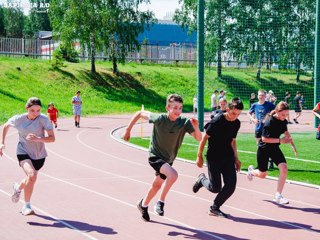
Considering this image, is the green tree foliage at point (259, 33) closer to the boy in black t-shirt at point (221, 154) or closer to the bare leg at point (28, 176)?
the boy in black t-shirt at point (221, 154)

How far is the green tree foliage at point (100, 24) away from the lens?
4400 centimetres

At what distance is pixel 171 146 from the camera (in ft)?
28.3

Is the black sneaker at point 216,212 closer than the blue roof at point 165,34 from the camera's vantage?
Yes

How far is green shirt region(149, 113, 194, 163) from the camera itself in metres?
8.50

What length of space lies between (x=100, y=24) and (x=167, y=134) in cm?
3715

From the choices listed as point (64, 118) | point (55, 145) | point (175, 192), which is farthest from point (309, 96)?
point (175, 192)

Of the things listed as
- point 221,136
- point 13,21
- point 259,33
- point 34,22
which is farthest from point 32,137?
point 34,22

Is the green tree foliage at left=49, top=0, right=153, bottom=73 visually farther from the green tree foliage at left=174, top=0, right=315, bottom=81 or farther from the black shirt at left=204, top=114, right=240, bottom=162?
the black shirt at left=204, top=114, right=240, bottom=162

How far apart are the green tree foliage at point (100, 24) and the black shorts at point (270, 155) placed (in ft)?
114

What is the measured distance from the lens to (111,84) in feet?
153

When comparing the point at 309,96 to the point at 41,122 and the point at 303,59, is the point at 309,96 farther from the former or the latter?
the point at 41,122

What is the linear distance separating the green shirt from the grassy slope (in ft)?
90.0

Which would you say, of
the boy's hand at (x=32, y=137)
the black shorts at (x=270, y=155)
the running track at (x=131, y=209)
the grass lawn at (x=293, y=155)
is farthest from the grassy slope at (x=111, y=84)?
the boy's hand at (x=32, y=137)

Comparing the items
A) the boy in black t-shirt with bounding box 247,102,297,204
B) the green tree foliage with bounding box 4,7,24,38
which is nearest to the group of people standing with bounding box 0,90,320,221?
the boy in black t-shirt with bounding box 247,102,297,204
